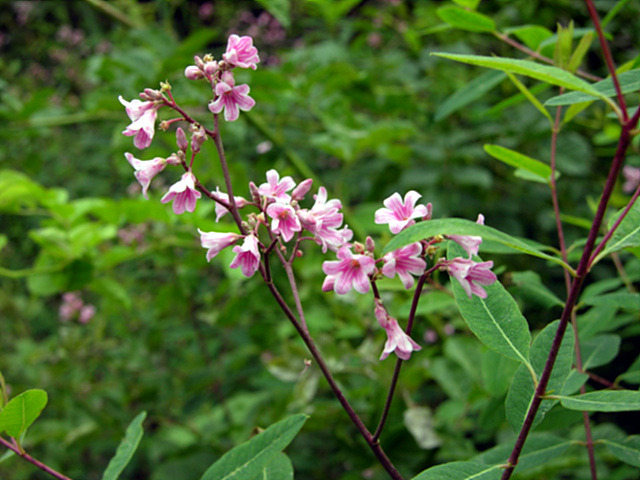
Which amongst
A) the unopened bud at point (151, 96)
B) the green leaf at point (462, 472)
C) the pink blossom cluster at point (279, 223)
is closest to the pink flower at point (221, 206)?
the pink blossom cluster at point (279, 223)

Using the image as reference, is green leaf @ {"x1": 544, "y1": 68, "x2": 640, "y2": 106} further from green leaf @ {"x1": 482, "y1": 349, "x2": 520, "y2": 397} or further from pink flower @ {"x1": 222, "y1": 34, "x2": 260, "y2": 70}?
green leaf @ {"x1": 482, "y1": 349, "x2": 520, "y2": 397}

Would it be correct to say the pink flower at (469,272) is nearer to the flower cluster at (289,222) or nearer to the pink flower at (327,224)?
the flower cluster at (289,222)

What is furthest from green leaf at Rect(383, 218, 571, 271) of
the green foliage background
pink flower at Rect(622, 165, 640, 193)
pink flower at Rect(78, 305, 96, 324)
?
pink flower at Rect(78, 305, 96, 324)

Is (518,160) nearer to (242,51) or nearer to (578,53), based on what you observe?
(578,53)

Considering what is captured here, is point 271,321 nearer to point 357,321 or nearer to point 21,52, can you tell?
point 357,321

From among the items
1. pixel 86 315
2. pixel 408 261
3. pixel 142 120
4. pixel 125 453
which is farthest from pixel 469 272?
pixel 86 315

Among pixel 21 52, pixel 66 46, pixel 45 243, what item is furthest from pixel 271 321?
pixel 21 52
